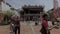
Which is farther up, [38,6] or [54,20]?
[38,6]

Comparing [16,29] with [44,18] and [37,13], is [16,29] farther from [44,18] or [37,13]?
[37,13]

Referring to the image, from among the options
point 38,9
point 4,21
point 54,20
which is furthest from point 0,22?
point 38,9

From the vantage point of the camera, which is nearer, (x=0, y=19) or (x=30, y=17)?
(x=0, y=19)

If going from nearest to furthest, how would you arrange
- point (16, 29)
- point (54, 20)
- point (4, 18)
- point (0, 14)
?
point (16, 29), point (54, 20), point (4, 18), point (0, 14)

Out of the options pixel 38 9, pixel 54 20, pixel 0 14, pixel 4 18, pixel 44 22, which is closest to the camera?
pixel 44 22

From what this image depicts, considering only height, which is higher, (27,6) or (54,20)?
(27,6)

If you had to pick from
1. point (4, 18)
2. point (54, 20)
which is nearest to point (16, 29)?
point (54, 20)

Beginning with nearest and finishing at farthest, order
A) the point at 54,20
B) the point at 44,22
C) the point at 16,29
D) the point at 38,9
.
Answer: the point at 44,22
the point at 16,29
the point at 54,20
the point at 38,9

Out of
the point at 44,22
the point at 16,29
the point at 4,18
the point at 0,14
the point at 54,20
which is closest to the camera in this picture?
the point at 44,22

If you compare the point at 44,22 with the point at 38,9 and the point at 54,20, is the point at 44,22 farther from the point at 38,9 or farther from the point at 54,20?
the point at 38,9

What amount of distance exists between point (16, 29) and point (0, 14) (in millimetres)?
36175

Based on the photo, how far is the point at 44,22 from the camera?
23.3ft

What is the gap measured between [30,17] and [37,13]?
382 cm

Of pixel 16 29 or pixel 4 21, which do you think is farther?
pixel 4 21
